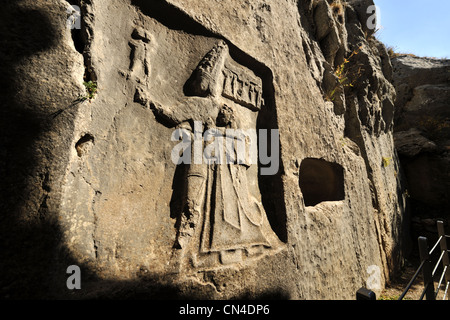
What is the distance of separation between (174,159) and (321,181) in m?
3.06

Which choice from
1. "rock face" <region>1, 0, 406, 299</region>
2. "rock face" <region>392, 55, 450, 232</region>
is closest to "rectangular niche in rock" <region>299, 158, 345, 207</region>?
"rock face" <region>1, 0, 406, 299</region>

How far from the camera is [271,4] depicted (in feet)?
12.0

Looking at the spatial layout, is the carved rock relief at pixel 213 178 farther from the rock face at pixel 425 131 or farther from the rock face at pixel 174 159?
the rock face at pixel 425 131

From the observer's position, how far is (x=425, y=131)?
858cm

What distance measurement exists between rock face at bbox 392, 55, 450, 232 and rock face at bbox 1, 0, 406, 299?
16.2 feet

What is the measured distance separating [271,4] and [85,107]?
3299 mm

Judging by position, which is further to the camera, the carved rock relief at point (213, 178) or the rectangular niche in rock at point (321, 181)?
the rectangular niche in rock at point (321, 181)

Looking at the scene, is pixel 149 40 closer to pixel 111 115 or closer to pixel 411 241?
pixel 111 115

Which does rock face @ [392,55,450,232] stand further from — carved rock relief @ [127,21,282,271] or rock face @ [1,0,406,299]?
carved rock relief @ [127,21,282,271]

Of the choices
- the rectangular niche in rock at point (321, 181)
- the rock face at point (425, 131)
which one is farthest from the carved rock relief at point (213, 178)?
the rock face at point (425, 131)

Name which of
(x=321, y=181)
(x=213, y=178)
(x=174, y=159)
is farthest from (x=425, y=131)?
(x=174, y=159)

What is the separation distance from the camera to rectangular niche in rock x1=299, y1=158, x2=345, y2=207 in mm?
4023

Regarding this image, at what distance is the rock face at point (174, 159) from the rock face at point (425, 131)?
4940 mm

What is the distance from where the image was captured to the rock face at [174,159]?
144 centimetres
